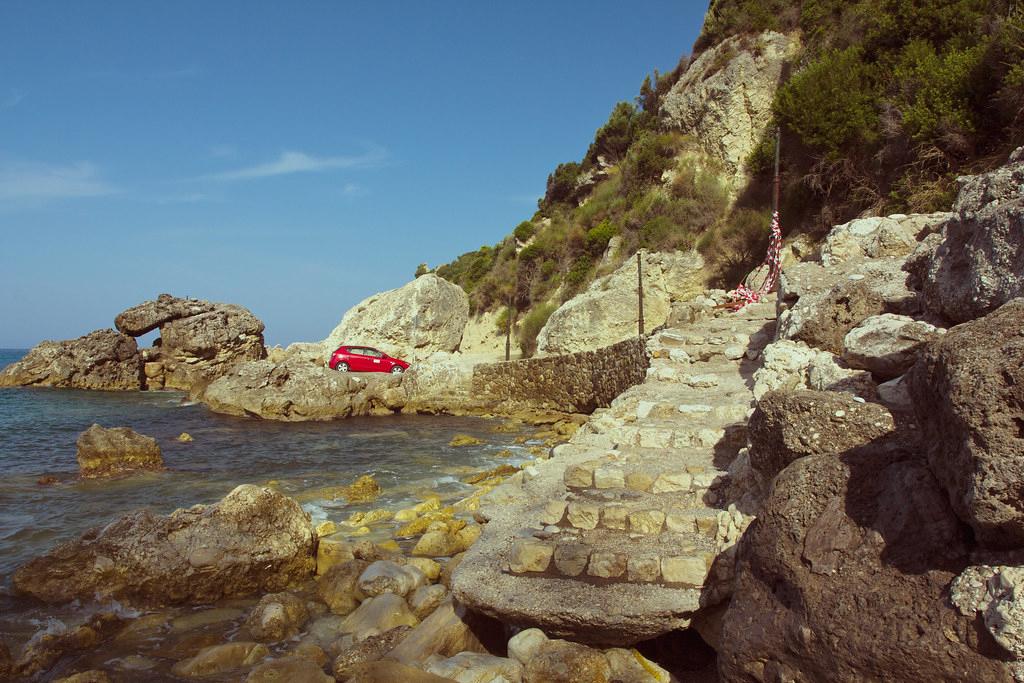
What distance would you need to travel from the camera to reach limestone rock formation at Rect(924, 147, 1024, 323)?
195 inches

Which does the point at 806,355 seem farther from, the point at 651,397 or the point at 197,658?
the point at 197,658

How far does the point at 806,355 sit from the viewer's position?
7.11 meters

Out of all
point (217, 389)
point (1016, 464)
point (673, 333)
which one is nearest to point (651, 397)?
point (673, 333)

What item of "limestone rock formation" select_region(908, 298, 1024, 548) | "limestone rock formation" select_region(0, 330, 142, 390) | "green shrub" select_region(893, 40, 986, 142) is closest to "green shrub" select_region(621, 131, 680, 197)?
"green shrub" select_region(893, 40, 986, 142)

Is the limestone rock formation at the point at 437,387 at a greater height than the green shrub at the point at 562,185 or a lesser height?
lesser

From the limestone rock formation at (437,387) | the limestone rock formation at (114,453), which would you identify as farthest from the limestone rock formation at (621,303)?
the limestone rock formation at (114,453)

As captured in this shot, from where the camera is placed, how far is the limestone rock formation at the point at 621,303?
72.8 ft

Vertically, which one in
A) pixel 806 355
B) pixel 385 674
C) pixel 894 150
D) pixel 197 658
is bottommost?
pixel 197 658

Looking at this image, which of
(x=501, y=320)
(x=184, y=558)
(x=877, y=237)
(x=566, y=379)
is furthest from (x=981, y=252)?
(x=501, y=320)

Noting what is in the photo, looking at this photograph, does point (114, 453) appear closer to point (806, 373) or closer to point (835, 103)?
point (806, 373)

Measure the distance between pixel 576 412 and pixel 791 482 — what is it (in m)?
16.0

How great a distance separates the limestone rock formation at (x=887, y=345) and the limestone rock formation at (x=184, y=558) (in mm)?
5290

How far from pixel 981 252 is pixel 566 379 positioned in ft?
47.2

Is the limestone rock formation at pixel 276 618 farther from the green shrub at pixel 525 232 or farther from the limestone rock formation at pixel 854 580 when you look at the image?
the green shrub at pixel 525 232
